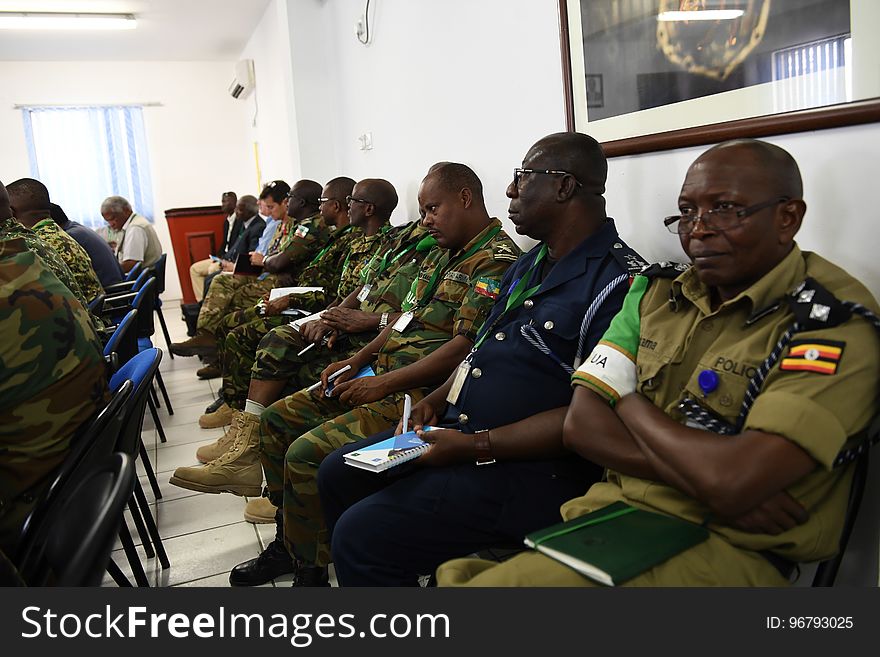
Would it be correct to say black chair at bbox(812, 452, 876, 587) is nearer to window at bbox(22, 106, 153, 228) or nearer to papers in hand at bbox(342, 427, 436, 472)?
papers in hand at bbox(342, 427, 436, 472)

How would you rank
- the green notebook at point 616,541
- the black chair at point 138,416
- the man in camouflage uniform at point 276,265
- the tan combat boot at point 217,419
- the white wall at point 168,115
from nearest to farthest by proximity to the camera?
1. the green notebook at point 616,541
2. the black chair at point 138,416
3. the tan combat boot at point 217,419
4. the man in camouflage uniform at point 276,265
5. the white wall at point 168,115

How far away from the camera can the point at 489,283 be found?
80.6 inches

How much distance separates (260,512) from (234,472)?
0.22 m

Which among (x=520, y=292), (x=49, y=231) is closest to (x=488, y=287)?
(x=520, y=292)

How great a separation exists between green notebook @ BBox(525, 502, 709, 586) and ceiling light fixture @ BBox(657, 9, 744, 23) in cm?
111

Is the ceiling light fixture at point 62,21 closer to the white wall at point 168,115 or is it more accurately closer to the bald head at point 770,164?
the white wall at point 168,115

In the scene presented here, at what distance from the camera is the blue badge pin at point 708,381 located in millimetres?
1173

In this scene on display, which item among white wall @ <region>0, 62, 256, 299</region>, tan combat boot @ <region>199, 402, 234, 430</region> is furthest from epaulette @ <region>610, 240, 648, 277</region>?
white wall @ <region>0, 62, 256, 299</region>

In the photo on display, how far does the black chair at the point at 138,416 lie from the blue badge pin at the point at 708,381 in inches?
43.9

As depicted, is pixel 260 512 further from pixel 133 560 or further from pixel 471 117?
pixel 471 117

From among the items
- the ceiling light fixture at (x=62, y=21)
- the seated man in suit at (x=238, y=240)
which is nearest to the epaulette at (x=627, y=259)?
the seated man in suit at (x=238, y=240)

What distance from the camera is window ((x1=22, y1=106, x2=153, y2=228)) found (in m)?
8.54

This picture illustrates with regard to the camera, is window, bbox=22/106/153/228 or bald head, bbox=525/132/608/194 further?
window, bbox=22/106/153/228

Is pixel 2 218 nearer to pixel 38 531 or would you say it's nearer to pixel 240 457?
pixel 240 457
